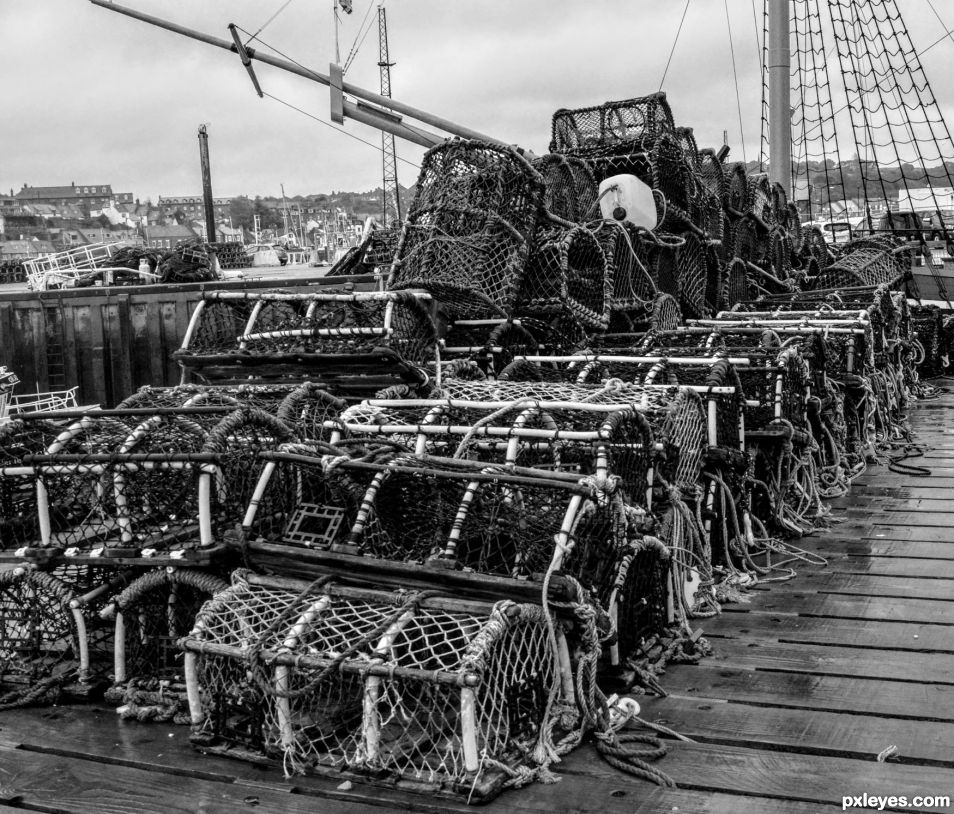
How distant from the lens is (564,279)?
19.2 ft

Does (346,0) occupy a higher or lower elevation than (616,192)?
higher

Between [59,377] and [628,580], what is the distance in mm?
9515

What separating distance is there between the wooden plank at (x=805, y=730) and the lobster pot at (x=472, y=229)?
2877mm

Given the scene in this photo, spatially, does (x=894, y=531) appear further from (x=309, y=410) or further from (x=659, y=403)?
(x=309, y=410)

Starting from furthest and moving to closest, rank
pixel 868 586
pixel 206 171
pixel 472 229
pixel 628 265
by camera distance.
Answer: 1. pixel 206 171
2. pixel 628 265
3. pixel 472 229
4. pixel 868 586

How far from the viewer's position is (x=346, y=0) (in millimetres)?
12094

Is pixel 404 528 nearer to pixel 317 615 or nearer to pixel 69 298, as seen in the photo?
pixel 317 615

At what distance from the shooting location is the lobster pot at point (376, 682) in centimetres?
257

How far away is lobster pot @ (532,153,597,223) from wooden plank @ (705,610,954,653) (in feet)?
10.8

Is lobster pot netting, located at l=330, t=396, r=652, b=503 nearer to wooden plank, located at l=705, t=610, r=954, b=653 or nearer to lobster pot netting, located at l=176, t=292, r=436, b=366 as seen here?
wooden plank, located at l=705, t=610, r=954, b=653

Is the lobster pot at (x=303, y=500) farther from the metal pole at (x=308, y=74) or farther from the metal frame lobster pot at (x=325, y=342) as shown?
the metal pole at (x=308, y=74)

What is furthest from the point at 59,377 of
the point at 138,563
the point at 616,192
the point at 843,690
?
the point at 843,690

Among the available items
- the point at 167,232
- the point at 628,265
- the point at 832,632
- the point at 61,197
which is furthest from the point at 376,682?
the point at 61,197

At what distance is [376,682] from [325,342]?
99.3 inches
